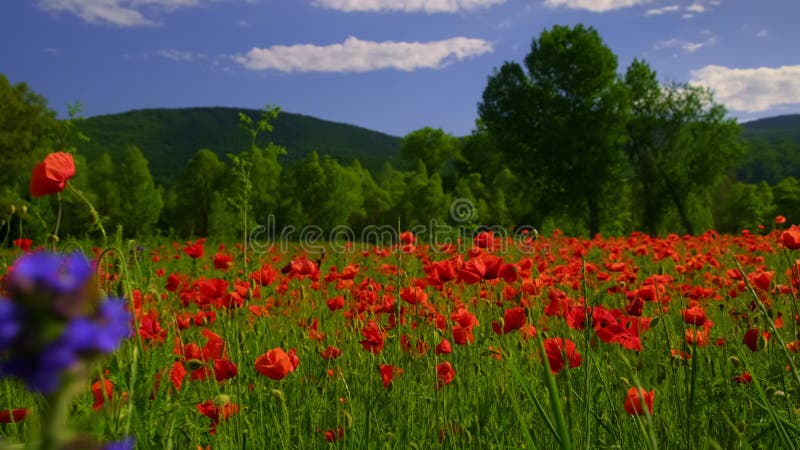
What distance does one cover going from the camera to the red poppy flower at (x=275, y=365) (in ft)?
6.22

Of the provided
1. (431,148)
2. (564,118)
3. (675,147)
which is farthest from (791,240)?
→ (431,148)

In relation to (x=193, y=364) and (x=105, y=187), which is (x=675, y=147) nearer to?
(x=193, y=364)

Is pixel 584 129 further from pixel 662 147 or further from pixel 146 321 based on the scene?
pixel 146 321

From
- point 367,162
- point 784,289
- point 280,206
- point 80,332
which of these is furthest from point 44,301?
point 367,162

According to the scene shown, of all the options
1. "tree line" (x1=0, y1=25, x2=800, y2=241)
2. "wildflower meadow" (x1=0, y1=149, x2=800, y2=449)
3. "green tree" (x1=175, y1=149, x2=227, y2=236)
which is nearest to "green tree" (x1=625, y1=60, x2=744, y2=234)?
"tree line" (x1=0, y1=25, x2=800, y2=241)

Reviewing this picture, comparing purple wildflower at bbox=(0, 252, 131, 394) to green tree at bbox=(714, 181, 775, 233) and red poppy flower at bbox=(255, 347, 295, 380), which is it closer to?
red poppy flower at bbox=(255, 347, 295, 380)

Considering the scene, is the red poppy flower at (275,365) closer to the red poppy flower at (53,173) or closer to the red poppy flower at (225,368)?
the red poppy flower at (225,368)

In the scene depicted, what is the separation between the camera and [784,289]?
9.29 ft

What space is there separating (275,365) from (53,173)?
37.0 inches

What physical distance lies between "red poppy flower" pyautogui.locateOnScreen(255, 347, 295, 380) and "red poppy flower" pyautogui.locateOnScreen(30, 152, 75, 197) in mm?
861

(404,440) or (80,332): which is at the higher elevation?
(80,332)

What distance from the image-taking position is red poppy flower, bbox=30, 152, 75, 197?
5.87ft

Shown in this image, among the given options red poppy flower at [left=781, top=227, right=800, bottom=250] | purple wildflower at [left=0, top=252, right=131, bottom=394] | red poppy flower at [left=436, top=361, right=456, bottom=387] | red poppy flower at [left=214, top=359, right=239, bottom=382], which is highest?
purple wildflower at [left=0, top=252, right=131, bottom=394]

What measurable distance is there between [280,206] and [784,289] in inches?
1898
